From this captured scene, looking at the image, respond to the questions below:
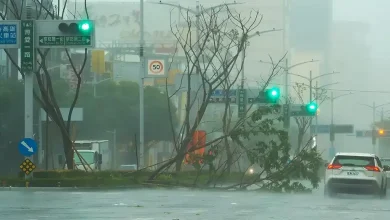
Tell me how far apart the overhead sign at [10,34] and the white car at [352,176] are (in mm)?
12783

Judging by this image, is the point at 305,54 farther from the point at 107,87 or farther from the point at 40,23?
the point at 40,23

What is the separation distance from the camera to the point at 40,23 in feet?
126

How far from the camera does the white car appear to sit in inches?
1334

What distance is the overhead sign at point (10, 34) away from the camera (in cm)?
3847

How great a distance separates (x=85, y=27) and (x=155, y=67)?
1820cm

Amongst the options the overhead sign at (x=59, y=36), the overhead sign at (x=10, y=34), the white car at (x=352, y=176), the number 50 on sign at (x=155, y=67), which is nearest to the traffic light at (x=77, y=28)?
the overhead sign at (x=59, y=36)

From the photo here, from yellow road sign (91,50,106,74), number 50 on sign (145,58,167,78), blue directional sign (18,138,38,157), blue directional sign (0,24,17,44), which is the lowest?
blue directional sign (18,138,38,157)

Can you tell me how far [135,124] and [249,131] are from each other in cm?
4330

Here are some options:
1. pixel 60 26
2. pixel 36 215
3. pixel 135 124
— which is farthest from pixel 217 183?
pixel 135 124

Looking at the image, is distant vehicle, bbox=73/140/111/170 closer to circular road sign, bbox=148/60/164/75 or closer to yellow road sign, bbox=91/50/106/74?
circular road sign, bbox=148/60/164/75

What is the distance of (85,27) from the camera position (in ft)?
123

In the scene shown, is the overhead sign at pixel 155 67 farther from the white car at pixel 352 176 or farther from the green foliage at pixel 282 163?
the white car at pixel 352 176

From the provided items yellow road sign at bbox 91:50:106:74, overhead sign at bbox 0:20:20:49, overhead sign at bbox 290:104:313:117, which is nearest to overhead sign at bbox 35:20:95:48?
overhead sign at bbox 0:20:20:49

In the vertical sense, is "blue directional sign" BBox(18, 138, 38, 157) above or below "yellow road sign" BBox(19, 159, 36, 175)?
above
